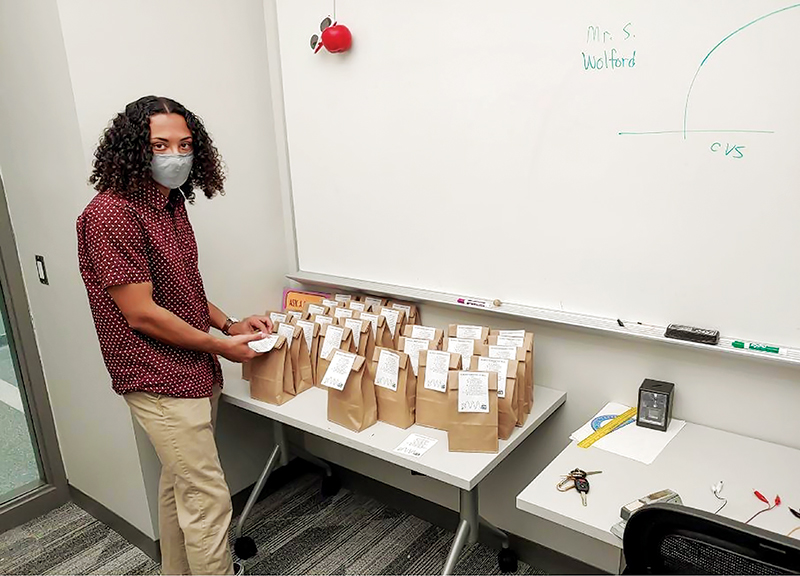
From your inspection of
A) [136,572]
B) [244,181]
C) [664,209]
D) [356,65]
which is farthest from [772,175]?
[136,572]

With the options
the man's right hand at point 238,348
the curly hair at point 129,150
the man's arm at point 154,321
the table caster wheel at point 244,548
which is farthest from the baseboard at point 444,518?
the curly hair at point 129,150

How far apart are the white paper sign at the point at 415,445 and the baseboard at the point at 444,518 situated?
744mm

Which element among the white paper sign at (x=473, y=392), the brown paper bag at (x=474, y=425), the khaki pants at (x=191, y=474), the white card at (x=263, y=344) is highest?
the white card at (x=263, y=344)

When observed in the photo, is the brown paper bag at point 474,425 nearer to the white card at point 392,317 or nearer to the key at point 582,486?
the key at point 582,486

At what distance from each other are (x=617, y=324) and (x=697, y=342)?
220 millimetres

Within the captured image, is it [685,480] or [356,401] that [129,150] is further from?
[685,480]

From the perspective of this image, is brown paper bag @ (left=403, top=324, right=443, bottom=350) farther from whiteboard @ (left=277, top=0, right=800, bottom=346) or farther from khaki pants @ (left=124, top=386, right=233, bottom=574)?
khaki pants @ (left=124, top=386, right=233, bottom=574)

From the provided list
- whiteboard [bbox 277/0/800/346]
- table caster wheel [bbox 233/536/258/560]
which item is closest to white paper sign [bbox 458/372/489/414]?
whiteboard [bbox 277/0/800/346]

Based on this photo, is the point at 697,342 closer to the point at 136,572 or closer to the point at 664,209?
the point at 664,209

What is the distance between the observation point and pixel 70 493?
2.61 meters

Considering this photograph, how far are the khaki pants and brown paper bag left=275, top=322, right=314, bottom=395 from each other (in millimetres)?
281

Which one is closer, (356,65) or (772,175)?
(772,175)

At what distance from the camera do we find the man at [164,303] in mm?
1613

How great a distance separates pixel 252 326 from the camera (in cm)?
212
